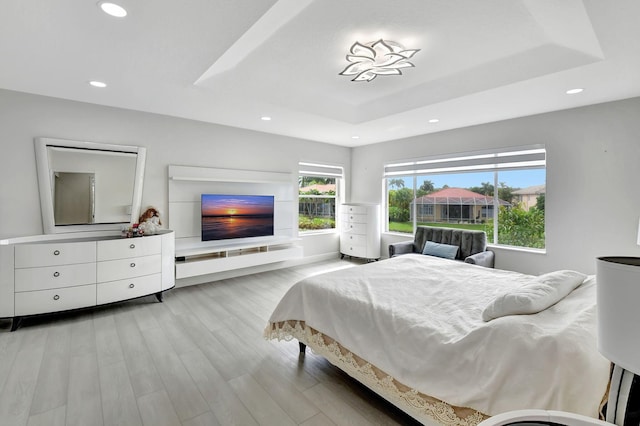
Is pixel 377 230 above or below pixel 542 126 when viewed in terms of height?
below

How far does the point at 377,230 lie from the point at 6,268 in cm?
521

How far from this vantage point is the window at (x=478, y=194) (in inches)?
162

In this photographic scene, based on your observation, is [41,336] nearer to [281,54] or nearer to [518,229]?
[281,54]

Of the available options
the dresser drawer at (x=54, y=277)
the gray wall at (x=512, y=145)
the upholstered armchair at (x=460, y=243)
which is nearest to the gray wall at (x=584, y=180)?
the gray wall at (x=512, y=145)

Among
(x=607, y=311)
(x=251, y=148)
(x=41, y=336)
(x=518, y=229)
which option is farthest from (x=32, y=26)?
(x=518, y=229)

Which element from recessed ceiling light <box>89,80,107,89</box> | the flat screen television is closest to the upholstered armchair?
the flat screen television

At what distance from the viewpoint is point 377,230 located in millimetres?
5809

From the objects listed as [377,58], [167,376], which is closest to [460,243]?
[377,58]

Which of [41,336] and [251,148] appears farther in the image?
[251,148]

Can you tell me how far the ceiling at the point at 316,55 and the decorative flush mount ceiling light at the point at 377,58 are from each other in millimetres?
76

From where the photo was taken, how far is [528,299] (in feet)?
5.16

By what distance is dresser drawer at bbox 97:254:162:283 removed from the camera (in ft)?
10.7

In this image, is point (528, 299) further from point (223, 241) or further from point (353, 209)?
point (353, 209)

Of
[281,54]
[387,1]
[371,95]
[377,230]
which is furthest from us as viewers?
[377,230]
